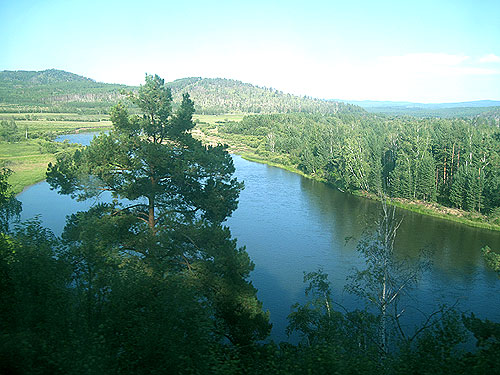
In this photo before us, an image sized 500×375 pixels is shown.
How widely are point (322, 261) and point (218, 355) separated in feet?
29.8

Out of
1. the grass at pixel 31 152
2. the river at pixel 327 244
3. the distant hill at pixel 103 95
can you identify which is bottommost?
the river at pixel 327 244

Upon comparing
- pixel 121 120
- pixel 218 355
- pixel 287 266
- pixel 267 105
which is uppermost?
pixel 267 105

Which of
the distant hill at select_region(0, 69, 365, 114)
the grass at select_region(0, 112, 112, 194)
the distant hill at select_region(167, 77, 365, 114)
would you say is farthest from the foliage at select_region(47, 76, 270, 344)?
the distant hill at select_region(167, 77, 365, 114)

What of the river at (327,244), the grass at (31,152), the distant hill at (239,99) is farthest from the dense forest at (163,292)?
the distant hill at (239,99)

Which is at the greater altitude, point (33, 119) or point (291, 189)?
point (33, 119)

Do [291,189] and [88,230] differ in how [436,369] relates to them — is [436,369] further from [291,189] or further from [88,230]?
[291,189]

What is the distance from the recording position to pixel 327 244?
558 inches

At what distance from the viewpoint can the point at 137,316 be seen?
388cm

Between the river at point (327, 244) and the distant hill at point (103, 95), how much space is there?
1144 inches

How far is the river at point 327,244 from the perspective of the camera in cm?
1031

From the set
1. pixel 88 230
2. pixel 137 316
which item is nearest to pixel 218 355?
pixel 137 316

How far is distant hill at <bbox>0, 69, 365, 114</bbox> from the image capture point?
60312 mm

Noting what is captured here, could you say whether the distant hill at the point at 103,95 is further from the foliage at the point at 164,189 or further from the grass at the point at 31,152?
the foliage at the point at 164,189

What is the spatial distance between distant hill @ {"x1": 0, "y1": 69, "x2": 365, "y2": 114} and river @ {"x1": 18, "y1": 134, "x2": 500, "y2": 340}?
29.1 m
